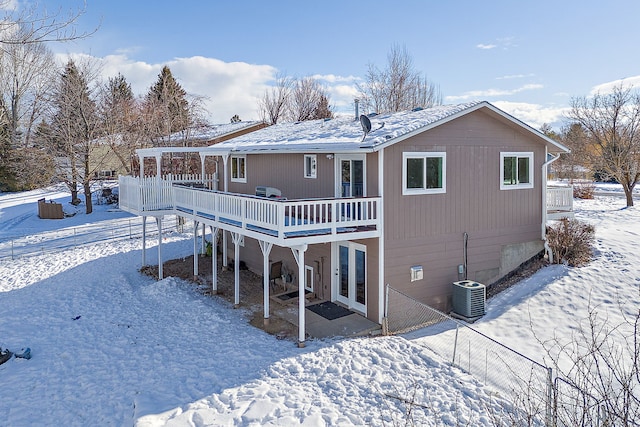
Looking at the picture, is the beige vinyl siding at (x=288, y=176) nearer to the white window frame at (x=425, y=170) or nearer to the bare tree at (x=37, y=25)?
the white window frame at (x=425, y=170)

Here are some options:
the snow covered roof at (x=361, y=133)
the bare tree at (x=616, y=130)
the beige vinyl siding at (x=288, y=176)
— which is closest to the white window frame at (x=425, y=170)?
the snow covered roof at (x=361, y=133)

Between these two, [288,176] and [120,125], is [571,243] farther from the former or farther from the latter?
[120,125]

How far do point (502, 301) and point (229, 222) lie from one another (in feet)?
27.6

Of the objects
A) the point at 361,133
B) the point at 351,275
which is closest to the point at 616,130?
the point at 361,133

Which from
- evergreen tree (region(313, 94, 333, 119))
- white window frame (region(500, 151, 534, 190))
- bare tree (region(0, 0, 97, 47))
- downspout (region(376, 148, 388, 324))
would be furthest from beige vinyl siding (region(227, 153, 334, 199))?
evergreen tree (region(313, 94, 333, 119))

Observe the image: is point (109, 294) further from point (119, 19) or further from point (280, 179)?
point (119, 19)

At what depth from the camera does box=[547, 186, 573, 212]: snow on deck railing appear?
1678 centimetres

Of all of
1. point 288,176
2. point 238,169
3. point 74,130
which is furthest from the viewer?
point 74,130

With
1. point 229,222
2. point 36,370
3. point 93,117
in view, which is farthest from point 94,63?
point 36,370

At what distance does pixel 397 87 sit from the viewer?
40.6m

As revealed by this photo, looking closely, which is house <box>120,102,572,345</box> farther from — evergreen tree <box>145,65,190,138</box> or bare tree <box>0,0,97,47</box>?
evergreen tree <box>145,65,190,138</box>

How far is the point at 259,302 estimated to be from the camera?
594 inches

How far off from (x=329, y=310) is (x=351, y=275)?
3.95 feet

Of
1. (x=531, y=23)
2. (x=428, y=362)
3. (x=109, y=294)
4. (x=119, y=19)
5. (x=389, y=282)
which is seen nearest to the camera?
(x=428, y=362)
